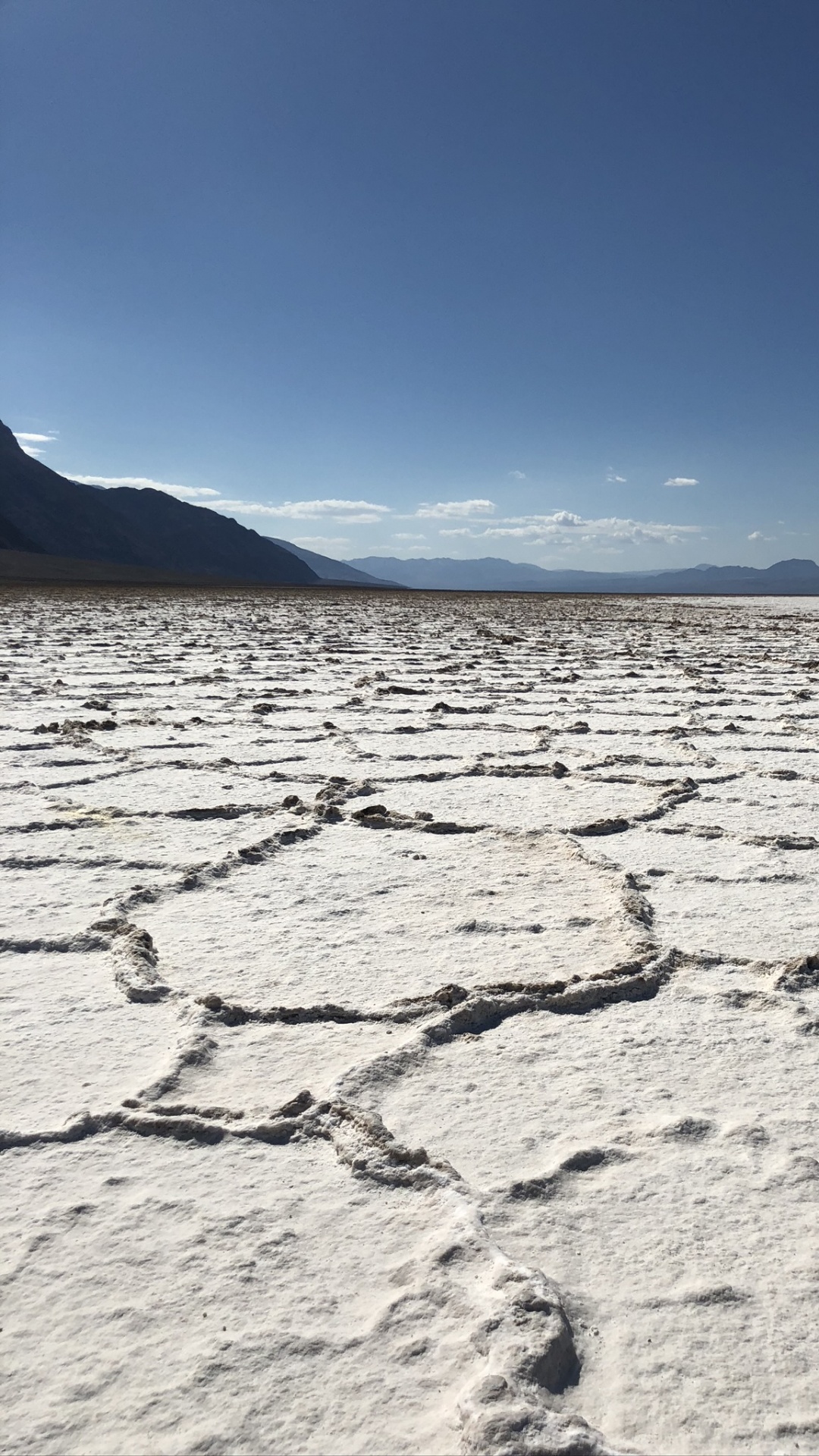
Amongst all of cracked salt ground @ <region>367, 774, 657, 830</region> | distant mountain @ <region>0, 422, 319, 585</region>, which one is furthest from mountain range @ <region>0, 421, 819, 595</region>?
cracked salt ground @ <region>367, 774, 657, 830</region>

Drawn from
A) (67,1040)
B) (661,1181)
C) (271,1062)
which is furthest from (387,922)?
(661,1181)

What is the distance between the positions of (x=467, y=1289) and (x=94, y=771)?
2.34 m

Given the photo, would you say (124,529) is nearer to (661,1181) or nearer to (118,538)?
(118,538)

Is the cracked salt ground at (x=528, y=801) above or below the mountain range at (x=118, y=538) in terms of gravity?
below

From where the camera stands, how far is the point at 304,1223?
966 mm

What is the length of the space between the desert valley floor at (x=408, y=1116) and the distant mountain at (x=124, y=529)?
56.1 m

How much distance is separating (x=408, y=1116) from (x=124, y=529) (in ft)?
332

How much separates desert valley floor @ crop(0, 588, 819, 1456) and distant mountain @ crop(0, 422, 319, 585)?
56092mm

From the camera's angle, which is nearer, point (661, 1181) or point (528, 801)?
point (661, 1181)

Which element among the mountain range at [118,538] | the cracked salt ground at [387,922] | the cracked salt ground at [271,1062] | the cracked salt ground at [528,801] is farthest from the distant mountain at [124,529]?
the cracked salt ground at [271,1062]

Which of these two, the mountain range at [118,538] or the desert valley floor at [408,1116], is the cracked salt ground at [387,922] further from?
the mountain range at [118,538]

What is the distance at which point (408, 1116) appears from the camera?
1153mm

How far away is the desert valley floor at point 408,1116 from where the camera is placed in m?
0.79

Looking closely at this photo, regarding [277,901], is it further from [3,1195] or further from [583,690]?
[583,690]
